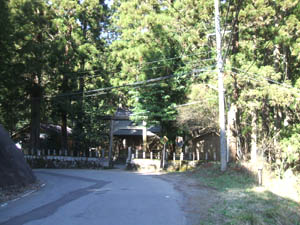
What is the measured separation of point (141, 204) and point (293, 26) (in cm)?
1187

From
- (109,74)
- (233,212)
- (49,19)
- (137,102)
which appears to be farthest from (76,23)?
(233,212)

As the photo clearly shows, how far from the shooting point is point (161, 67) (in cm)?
2241

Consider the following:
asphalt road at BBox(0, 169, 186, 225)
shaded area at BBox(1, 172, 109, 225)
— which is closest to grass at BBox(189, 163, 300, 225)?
asphalt road at BBox(0, 169, 186, 225)

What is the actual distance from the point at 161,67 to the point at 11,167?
13.2m

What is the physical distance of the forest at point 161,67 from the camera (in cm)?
1584

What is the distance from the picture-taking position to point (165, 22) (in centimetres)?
2031

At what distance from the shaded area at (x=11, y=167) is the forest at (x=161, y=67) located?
813 cm

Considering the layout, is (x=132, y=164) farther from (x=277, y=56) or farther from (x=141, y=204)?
(x=141, y=204)

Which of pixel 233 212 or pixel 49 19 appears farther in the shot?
pixel 49 19

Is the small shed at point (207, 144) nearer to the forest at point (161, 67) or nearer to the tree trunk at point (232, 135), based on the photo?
the forest at point (161, 67)

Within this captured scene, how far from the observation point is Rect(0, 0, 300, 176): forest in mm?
15844

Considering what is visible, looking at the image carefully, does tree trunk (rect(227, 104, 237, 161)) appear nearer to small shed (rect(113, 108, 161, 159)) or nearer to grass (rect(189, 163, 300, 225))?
grass (rect(189, 163, 300, 225))

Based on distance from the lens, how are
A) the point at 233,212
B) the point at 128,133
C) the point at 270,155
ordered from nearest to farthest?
1. the point at 233,212
2. the point at 270,155
3. the point at 128,133

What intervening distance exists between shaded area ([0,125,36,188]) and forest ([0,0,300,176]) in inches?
320
